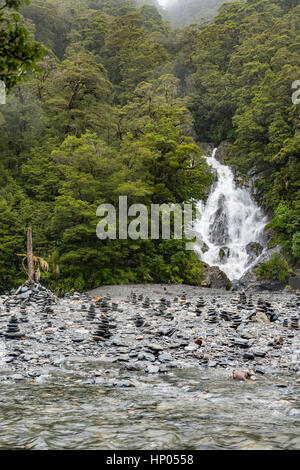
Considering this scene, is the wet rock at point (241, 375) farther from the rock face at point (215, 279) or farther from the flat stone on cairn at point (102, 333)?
the rock face at point (215, 279)

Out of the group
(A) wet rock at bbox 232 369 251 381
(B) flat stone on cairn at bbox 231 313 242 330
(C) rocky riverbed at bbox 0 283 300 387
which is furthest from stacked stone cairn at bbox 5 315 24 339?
(B) flat stone on cairn at bbox 231 313 242 330

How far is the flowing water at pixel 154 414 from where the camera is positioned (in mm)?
3037

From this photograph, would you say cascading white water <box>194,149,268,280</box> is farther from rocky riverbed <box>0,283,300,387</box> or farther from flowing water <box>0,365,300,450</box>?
flowing water <box>0,365,300,450</box>

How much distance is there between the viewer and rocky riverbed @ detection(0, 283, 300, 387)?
5.75m

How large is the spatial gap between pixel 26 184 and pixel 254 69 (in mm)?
26894

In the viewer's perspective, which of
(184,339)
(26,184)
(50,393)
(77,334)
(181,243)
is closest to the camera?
(50,393)

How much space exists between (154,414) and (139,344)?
360 cm

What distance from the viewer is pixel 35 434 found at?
10.4 ft

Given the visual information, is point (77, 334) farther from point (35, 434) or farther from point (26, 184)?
point (26, 184)

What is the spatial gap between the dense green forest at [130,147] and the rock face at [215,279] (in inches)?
49.9

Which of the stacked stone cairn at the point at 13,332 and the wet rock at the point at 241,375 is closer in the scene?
the wet rock at the point at 241,375

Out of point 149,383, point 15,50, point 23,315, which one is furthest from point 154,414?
point 23,315

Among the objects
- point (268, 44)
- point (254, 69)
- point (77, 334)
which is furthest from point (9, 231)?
point (268, 44)

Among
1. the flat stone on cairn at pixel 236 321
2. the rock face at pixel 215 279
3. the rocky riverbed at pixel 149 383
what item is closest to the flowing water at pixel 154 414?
the rocky riverbed at pixel 149 383
